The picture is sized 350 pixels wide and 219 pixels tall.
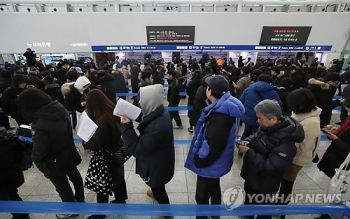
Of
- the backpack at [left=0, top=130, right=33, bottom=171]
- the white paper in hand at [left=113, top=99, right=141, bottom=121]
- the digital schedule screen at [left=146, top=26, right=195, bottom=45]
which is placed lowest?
the backpack at [left=0, top=130, right=33, bottom=171]

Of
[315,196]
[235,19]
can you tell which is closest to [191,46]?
[235,19]

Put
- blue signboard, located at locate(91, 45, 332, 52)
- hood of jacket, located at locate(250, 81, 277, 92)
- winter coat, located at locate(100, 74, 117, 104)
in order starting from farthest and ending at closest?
blue signboard, located at locate(91, 45, 332, 52)
winter coat, located at locate(100, 74, 117, 104)
hood of jacket, located at locate(250, 81, 277, 92)

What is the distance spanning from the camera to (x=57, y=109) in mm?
1951

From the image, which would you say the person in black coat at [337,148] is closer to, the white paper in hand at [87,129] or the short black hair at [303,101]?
the short black hair at [303,101]

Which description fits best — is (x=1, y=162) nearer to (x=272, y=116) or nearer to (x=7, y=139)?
→ (x=7, y=139)

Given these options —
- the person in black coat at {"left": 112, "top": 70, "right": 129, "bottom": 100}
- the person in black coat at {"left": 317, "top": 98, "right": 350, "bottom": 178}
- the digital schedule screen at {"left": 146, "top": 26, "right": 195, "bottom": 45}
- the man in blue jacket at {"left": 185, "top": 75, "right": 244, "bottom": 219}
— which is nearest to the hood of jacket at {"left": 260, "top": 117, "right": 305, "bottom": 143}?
the man in blue jacket at {"left": 185, "top": 75, "right": 244, "bottom": 219}

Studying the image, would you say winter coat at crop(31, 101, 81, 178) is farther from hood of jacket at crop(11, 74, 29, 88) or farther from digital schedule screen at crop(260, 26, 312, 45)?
digital schedule screen at crop(260, 26, 312, 45)

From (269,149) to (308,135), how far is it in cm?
60

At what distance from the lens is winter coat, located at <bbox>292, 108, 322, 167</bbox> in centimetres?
190

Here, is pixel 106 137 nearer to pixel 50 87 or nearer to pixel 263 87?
pixel 263 87

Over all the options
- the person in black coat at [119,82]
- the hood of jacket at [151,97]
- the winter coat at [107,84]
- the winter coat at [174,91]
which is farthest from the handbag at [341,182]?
the person in black coat at [119,82]

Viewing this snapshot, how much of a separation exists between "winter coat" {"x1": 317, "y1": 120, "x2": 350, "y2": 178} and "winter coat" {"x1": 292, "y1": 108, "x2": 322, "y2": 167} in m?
0.17

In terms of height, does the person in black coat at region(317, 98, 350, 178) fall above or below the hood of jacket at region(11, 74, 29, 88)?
below

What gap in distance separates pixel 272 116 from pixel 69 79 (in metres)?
3.68
